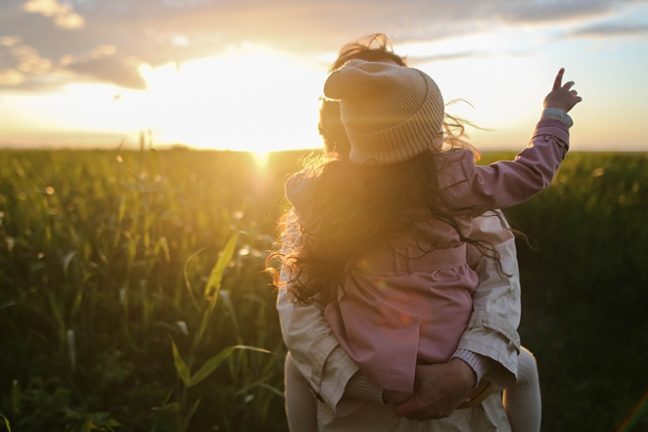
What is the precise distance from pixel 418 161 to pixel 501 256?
0.38 metres

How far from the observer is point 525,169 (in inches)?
68.1

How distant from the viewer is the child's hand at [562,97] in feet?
5.98

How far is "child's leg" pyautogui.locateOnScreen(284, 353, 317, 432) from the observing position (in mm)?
1909

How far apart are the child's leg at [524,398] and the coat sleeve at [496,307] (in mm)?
161

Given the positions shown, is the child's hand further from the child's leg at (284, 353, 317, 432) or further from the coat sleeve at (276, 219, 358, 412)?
the child's leg at (284, 353, 317, 432)

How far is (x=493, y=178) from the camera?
1.71m

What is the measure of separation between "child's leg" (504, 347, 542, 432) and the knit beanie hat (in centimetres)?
69

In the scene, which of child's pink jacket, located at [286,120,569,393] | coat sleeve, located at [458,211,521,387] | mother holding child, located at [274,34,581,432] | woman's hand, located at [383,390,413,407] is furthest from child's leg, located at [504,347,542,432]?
woman's hand, located at [383,390,413,407]

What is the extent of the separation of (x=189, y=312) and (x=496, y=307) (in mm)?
1724

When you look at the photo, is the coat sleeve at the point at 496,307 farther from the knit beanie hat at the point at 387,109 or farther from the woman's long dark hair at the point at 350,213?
the knit beanie hat at the point at 387,109

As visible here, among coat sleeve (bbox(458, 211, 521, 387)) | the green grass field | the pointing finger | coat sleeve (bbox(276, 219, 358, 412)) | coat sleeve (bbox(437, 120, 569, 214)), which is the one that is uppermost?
the pointing finger

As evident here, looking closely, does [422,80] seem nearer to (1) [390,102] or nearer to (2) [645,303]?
(1) [390,102]

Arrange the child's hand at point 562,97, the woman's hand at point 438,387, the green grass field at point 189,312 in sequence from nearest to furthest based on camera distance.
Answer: the woman's hand at point 438,387 → the child's hand at point 562,97 → the green grass field at point 189,312

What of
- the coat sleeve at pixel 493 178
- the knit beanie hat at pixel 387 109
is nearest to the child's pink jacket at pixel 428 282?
the coat sleeve at pixel 493 178
